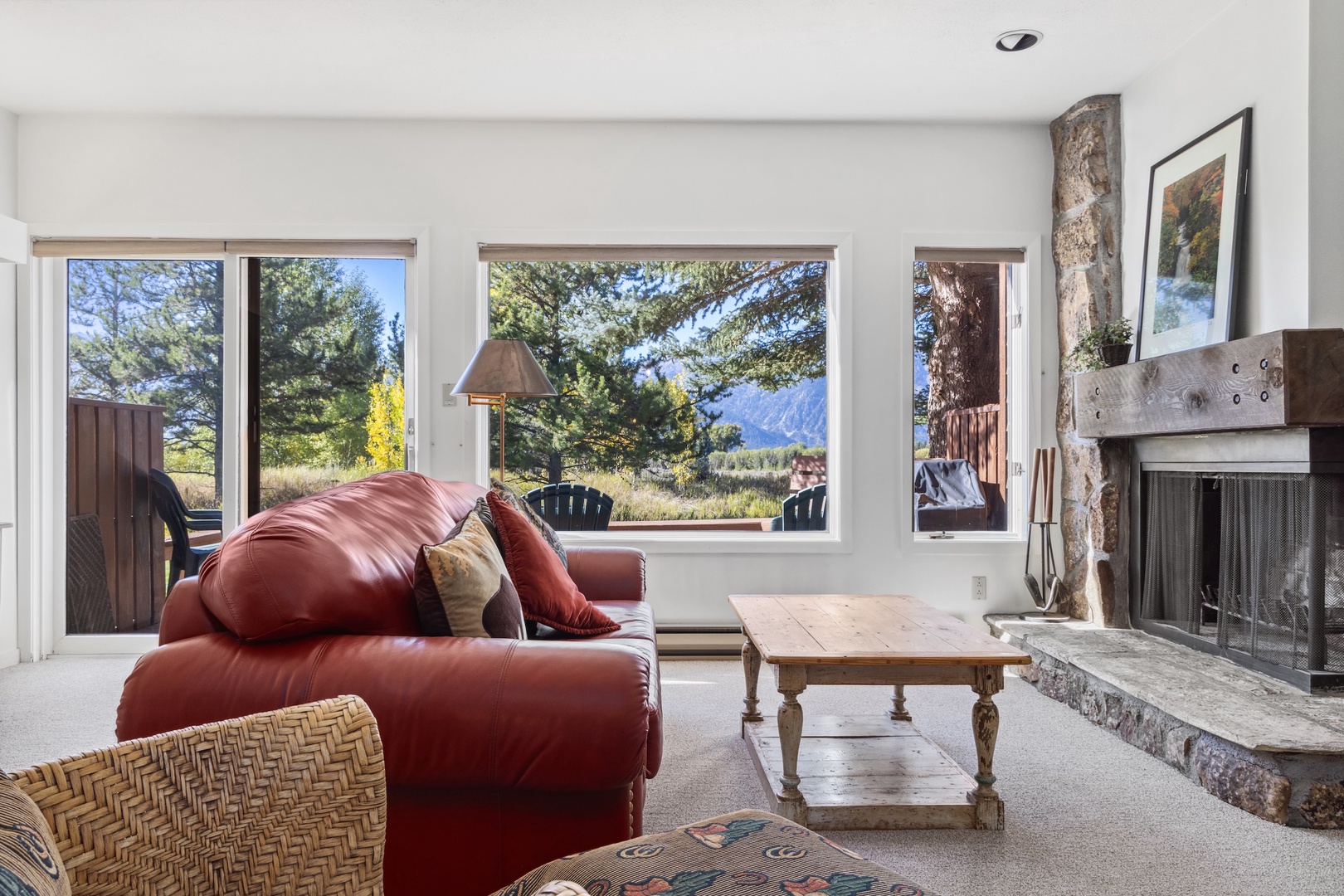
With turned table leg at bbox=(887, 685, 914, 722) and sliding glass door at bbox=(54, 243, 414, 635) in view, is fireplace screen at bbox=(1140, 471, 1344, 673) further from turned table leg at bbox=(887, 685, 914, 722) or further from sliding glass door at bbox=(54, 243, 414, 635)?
sliding glass door at bbox=(54, 243, 414, 635)

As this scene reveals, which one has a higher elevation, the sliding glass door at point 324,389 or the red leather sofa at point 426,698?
the sliding glass door at point 324,389

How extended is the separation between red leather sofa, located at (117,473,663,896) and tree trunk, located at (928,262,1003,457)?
130 inches

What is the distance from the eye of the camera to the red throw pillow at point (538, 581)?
7.20 ft

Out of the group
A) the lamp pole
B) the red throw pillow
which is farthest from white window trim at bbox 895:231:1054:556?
the red throw pillow

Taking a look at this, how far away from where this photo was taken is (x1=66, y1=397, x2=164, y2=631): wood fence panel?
4328 mm

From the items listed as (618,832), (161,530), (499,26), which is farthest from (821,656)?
(161,530)

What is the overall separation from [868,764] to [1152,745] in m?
1.00

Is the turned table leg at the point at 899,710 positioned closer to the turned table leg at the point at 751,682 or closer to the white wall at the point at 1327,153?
the turned table leg at the point at 751,682

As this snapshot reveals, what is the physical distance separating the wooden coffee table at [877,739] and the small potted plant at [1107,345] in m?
1.74

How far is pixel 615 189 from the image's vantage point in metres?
4.37

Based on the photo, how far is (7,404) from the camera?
4164 mm

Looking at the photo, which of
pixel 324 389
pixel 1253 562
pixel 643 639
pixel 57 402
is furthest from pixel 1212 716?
pixel 57 402

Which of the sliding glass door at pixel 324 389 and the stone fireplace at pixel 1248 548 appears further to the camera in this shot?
the sliding glass door at pixel 324 389

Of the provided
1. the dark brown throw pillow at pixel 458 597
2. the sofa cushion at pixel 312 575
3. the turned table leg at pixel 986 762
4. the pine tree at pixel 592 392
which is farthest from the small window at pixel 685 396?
the dark brown throw pillow at pixel 458 597
